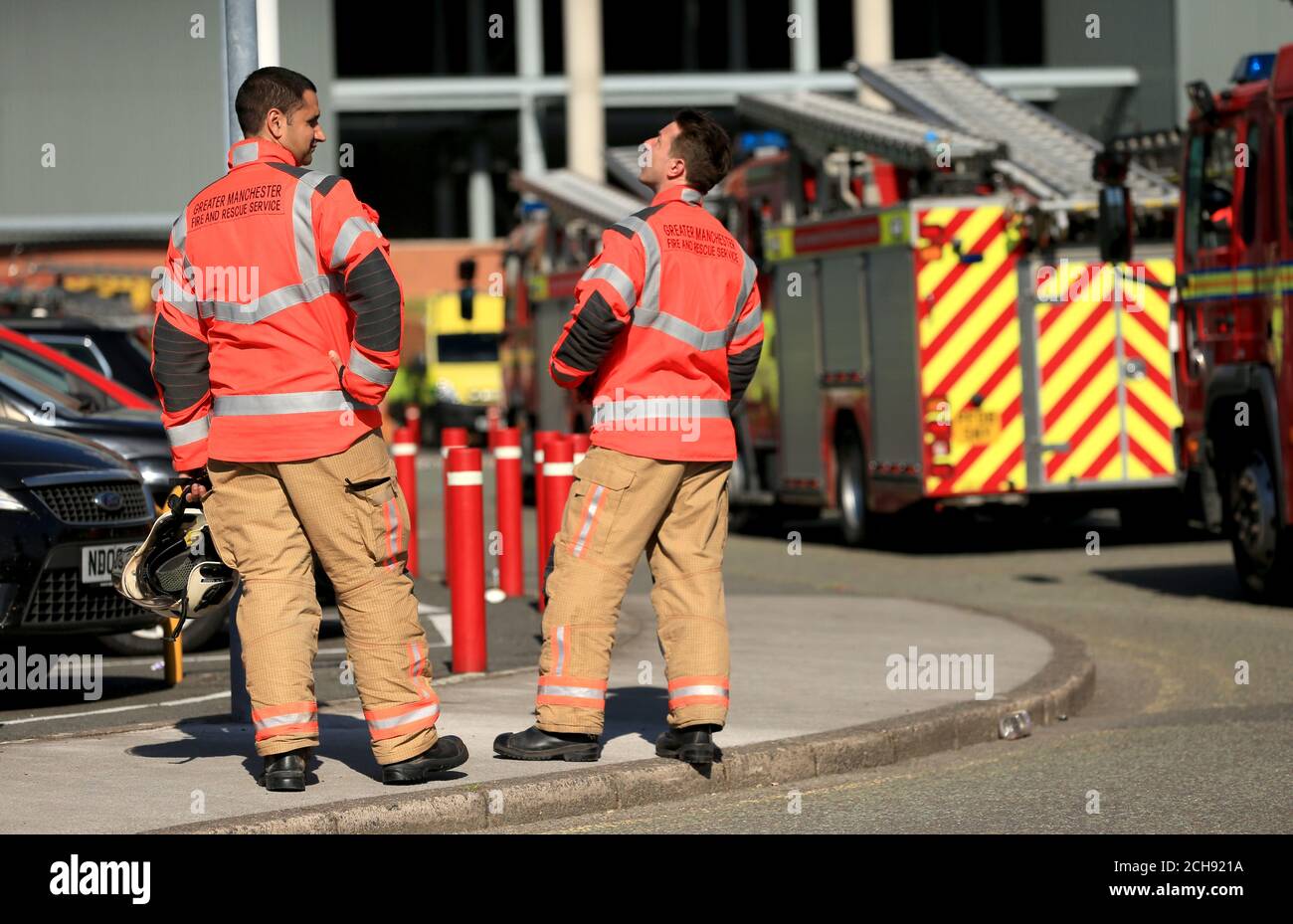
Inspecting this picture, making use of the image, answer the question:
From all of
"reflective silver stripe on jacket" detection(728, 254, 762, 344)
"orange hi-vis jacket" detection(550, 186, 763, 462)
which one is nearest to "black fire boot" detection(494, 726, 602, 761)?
"orange hi-vis jacket" detection(550, 186, 763, 462)

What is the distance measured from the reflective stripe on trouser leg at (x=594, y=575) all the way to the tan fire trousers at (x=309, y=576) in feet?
1.80

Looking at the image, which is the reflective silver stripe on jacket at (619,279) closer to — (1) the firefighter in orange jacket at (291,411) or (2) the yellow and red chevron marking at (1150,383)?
(1) the firefighter in orange jacket at (291,411)

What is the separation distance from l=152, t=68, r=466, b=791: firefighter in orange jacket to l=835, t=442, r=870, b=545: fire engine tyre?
451 inches

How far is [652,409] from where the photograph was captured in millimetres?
7164

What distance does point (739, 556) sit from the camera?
17906 mm

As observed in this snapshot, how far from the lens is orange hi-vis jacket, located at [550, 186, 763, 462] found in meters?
7.07

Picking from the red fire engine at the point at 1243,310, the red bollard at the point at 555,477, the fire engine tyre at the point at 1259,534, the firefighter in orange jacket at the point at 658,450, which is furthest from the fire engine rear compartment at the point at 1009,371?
the firefighter in orange jacket at the point at 658,450

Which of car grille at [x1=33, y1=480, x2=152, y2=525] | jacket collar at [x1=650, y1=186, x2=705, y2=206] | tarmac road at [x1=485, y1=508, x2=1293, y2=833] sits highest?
jacket collar at [x1=650, y1=186, x2=705, y2=206]

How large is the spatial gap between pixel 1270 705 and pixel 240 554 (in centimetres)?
458

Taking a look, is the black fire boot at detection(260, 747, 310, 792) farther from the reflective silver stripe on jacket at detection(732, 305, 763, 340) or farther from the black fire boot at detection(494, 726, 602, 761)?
the reflective silver stripe on jacket at detection(732, 305, 763, 340)

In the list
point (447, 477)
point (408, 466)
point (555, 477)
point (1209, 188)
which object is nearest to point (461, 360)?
point (408, 466)

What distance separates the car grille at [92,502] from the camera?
9547 millimetres
